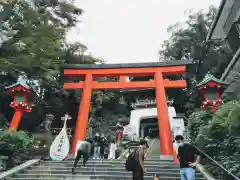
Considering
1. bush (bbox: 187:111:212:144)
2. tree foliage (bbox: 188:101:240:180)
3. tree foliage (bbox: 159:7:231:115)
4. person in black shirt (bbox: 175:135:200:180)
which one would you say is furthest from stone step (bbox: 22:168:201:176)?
tree foliage (bbox: 159:7:231:115)

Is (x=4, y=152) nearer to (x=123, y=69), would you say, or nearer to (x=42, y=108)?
(x=123, y=69)

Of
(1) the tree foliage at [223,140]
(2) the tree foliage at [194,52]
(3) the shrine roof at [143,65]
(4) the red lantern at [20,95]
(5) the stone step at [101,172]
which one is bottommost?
(5) the stone step at [101,172]

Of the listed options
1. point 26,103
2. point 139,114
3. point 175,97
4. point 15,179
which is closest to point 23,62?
point 15,179

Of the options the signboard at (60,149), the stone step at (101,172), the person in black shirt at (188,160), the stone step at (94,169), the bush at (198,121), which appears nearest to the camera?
the person in black shirt at (188,160)

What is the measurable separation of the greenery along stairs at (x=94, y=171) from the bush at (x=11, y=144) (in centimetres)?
103

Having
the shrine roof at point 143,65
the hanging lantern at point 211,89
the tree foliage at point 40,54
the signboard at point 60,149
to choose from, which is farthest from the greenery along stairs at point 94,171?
the shrine roof at point 143,65

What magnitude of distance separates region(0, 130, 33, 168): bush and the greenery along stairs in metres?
1.03

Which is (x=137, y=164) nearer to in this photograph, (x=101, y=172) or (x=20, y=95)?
(x=101, y=172)

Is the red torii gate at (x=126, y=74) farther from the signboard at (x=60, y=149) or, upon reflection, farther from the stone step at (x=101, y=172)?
the stone step at (x=101, y=172)

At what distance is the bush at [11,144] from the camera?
341 inches

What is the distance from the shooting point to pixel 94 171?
25.4 ft

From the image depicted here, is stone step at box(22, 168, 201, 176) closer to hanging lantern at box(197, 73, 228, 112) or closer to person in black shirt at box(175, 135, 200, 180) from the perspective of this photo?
person in black shirt at box(175, 135, 200, 180)

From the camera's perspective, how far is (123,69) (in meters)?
12.0

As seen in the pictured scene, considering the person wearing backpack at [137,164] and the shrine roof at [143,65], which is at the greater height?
the shrine roof at [143,65]
